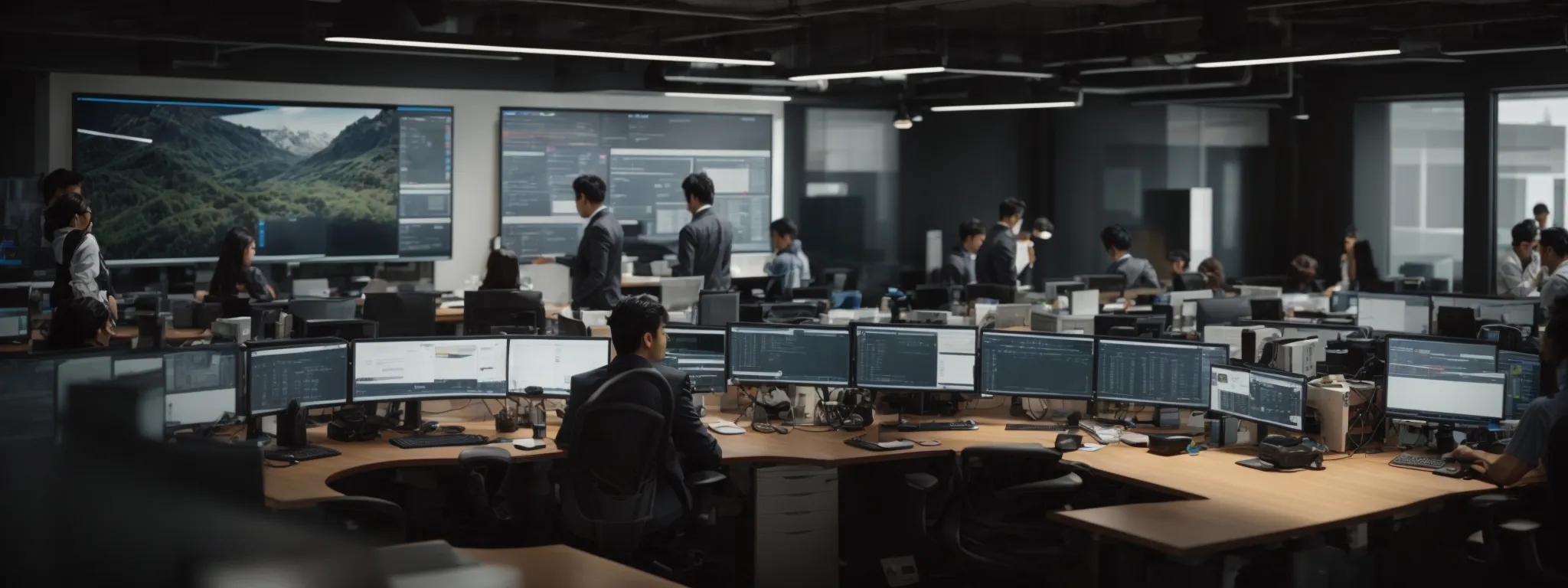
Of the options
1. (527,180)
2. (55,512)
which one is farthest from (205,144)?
(55,512)

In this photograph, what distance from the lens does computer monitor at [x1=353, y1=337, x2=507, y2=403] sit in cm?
570

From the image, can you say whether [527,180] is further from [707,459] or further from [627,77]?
[707,459]

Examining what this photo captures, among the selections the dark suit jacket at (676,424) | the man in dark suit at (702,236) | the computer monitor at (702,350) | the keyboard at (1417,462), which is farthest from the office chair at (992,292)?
the dark suit jacket at (676,424)

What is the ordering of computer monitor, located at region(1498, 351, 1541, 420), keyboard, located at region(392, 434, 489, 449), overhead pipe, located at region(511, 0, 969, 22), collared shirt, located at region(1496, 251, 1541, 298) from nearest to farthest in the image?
computer monitor, located at region(1498, 351, 1541, 420), keyboard, located at region(392, 434, 489, 449), overhead pipe, located at region(511, 0, 969, 22), collared shirt, located at region(1496, 251, 1541, 298)

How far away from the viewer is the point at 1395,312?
859 cm

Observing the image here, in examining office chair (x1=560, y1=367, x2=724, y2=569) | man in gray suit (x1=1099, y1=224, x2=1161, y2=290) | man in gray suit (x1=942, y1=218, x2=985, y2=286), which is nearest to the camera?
office chair (x1=560, y1=367, x2=724, y2=569)

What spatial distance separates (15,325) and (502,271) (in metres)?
2.78

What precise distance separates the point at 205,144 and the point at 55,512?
34.2 ft

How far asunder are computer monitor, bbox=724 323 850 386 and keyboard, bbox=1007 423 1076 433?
0.74 metres

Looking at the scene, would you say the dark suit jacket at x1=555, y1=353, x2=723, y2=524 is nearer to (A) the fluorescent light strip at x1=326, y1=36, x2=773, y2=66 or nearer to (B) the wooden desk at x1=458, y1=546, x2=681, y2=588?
(B) the wooden desk at x1=458, y1=546, x2=681, y2=588

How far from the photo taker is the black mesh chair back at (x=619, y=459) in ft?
15.5

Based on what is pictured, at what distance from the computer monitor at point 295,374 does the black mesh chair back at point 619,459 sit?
3.97ft

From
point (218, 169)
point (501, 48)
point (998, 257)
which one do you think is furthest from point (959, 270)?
point (218, 169)

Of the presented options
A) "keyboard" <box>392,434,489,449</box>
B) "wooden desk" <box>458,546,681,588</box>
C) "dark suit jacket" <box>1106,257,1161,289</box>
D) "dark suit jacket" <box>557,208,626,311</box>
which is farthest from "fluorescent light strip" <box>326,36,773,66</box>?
"dark suit jacket" <box>1106,257,1161,289</box>
